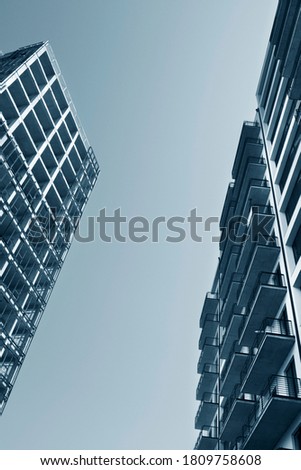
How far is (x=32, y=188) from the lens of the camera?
3453 centimetres

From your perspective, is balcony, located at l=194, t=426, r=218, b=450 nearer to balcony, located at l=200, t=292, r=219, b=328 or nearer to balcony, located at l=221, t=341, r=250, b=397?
balcony, located at l=221, t=341, r=250, b=397

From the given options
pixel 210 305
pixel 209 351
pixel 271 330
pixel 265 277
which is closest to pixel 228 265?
pixel 210 305

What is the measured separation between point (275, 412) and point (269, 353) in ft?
9.20

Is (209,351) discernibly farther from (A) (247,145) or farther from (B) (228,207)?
(A) (247,145)

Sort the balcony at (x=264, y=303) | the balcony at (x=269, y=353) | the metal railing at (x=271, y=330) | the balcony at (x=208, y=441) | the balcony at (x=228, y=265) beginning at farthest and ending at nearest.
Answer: the balcony at (x=228, y=265)
the balcony at (x=208, y=441)
the balcony at (x=264, y=303)
the metal railing at (x=271, y=330)
the balcony at (x=269, y=353)

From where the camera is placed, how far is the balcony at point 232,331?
25.1 meters

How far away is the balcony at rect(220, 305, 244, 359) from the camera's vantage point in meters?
25.1

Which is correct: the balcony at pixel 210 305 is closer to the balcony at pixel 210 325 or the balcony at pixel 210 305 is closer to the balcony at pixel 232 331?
the balcony at pixel 210 325

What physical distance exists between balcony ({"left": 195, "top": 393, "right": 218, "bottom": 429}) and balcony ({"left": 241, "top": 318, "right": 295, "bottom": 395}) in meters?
10.2

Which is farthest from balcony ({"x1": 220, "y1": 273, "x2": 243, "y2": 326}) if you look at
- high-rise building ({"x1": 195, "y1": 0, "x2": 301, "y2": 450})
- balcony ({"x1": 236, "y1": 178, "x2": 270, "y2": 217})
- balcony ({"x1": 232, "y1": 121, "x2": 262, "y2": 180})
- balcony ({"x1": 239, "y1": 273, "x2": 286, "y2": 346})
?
balcony ({"x1": 232, "y1": 121, "x2": 262, "y2": 180})

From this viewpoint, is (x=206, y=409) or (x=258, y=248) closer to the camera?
(x=258, y=248)

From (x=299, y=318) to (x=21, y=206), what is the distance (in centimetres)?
2374

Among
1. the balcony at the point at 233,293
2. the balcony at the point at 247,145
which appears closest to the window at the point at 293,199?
the balcony at the point at 233,293

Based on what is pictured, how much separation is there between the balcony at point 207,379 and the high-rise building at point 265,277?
8cm
